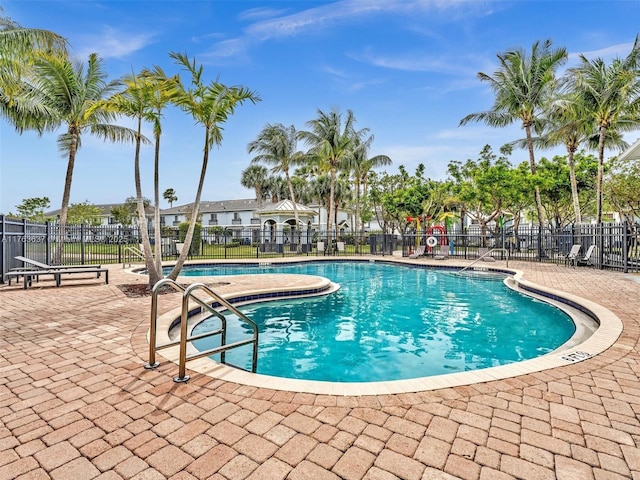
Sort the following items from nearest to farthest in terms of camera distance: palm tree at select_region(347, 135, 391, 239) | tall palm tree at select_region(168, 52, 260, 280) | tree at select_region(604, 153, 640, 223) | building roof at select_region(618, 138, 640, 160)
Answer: tall palm tree at select_region(168, 52, 260, 280), building roof at select_region(618, 138, 640, 160), tree at select_region(604, 153, 640, 223), palm tree at select_region(347, 135, 391, 239)

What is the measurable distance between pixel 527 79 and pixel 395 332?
19.4 meters

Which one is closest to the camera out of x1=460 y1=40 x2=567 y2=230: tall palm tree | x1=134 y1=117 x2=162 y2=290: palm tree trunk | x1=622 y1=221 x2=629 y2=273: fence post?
x1=134 y1=117 x2=162 y2=290: palm tree trunk

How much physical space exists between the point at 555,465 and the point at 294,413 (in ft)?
5.89

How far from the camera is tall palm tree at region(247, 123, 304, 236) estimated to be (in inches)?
1014

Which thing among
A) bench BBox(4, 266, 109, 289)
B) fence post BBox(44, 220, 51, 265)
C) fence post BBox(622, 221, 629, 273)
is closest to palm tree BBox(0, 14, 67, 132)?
fence post BBox(44, 220, 51, 265)

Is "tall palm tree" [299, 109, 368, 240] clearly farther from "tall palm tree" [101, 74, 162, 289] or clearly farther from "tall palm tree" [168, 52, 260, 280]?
"tall palm tree" [101, 74, 162, 289]

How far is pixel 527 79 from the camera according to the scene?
62.8 ft

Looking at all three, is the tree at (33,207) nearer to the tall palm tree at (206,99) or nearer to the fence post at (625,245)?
the tall palm tree at (206,99)

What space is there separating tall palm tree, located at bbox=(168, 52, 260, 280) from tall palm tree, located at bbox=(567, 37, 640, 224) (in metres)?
16.9

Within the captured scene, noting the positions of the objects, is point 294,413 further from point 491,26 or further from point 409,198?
point 409,198

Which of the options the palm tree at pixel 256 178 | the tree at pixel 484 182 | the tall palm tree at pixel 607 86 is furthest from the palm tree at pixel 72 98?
the palm tree at pixel 256 178

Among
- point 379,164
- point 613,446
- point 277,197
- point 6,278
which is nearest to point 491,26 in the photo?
point 613,446

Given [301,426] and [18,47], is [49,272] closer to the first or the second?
[18,47]

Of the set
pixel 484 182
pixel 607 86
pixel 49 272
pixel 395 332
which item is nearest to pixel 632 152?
pixel 607 86
